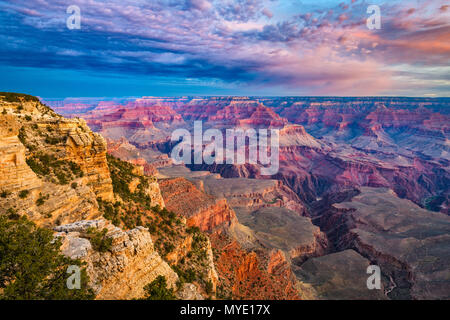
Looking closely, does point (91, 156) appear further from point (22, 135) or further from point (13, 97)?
point (13, 97)

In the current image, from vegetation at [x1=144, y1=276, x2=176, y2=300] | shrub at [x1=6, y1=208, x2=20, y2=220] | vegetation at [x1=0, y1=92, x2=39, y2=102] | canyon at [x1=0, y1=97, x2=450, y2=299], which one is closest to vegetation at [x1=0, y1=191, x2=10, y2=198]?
canyon at [x1=0, y1=97, x2=450, y2=299]

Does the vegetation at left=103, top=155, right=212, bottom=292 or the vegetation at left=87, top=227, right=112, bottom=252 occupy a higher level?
the vegetation at left=87, top=227, right=112, bottom=252

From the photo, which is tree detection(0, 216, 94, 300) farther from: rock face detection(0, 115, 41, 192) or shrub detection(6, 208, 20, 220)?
rock face detection(0, 115, 41, 192)

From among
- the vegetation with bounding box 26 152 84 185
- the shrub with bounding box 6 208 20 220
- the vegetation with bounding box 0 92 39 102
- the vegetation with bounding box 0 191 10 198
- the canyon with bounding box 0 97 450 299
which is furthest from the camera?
the vegetation with bounding box 0 92 39 102

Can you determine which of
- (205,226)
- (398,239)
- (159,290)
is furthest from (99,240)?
(398,239)

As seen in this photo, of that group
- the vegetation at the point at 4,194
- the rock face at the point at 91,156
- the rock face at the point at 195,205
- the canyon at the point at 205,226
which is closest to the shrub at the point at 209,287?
the canyon at the point at 205,226

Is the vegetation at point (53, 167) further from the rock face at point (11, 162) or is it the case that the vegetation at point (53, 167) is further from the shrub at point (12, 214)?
the shrub at point (12, 214)

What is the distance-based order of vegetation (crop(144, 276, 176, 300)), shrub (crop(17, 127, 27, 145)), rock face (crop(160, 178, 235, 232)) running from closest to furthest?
vegetation (crop(144, 276, 176, 300)) < shrub (crop(17, 127, 27, 145)) < rock face (crop(160, 178, 235, 232))
